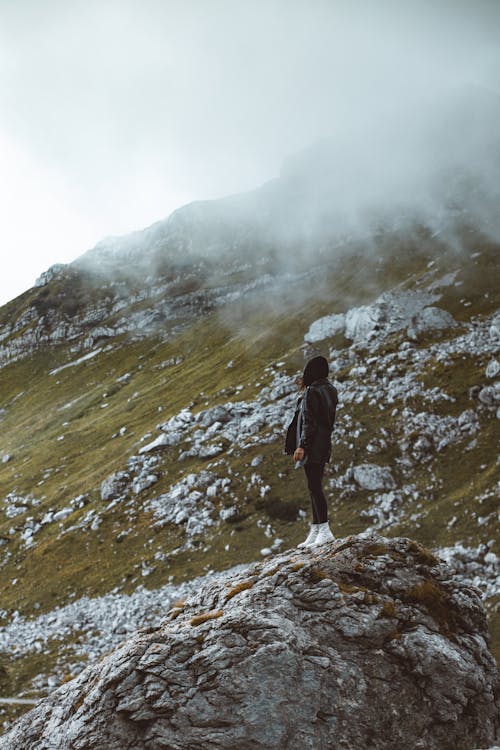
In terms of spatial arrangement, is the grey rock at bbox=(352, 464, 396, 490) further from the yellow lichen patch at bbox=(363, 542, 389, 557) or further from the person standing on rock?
the yellow lichen patch at bbox=(363, 542, 389, 557)

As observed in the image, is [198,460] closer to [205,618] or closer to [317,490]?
[317,490]

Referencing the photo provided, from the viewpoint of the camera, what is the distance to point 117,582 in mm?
49312

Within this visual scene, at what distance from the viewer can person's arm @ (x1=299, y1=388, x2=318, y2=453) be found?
516 inches

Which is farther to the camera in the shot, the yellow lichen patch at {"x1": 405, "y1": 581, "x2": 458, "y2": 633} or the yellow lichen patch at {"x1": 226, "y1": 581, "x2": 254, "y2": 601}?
the yellow lichen patch at {"x1": 226, "y1": 581, "x2": 254, "y2": 601}

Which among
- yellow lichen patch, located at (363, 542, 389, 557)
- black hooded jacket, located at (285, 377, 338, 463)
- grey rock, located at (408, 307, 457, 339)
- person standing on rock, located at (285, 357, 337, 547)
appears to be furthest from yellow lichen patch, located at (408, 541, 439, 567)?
grey rock, located at (408, 307, 457, 339)

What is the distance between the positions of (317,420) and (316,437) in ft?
1.45

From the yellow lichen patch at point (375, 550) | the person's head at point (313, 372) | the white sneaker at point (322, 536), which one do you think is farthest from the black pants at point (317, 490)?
the person's head at point (313, 372)

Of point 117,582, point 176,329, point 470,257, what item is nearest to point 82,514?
point 117,582

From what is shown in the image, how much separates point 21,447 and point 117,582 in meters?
81.2

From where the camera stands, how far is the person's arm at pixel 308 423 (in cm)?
1311

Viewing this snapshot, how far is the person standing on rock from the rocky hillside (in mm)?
3562

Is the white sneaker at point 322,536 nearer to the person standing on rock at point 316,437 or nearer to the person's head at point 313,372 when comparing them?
the person standing on rock at point 316,437

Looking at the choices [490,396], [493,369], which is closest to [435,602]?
[490,396]

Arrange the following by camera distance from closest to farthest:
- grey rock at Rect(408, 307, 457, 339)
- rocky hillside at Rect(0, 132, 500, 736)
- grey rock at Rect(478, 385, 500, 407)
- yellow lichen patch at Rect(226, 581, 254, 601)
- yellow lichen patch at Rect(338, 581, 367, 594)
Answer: yellow lichen patch at Rect(338, 581, 367, 594) < yellow lichen patch at Rect(226, 581, 254, 601) < rocky hillside at Rect(0, 132, 500, 736) < grey rock at Rect(478, 385, 500, 407) < grey rock at Rect(408, 307, 457, 339)
